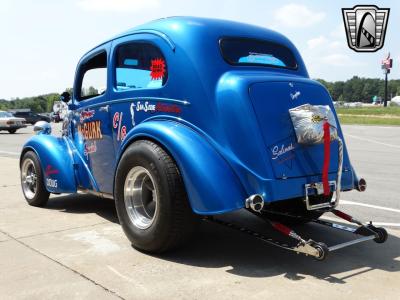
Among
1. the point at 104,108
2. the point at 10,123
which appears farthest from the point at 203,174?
the point at 10,123

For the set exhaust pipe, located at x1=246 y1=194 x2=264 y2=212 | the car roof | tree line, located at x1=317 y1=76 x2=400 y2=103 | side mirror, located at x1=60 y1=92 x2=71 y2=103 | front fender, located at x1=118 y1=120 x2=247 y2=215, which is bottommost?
exhaust pipe, located at x1=246 y1=194 x2=264 y2=212

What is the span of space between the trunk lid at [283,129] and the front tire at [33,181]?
334 cm

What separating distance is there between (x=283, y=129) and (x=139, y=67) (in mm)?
1657

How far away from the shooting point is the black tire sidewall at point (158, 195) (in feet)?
12.5

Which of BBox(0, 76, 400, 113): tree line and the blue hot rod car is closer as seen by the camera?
the blue hot rod car

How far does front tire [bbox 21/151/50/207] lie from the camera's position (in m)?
5.98

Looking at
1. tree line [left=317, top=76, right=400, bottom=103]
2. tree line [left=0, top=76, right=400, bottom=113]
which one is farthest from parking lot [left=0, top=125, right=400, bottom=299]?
tree line [left=317, top=76, right=400, bottom=103]

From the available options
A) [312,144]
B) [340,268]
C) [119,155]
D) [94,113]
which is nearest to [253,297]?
[340,268]

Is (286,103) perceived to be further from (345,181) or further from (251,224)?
(251,224)

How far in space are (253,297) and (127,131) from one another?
6.95 feet

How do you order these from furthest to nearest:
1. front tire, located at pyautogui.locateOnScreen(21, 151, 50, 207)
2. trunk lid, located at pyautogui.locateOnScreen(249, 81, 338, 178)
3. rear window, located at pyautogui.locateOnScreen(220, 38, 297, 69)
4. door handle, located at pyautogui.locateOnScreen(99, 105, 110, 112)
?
front tire, located at pyautogui.locateOnScreen(21, 151, 50, 207) → door handle, located at pyautogui.locateOnScreen(99, 105, 110, 112) → rear window, located at pyautogui.locateOnScreen(220, 38, 297, 69) → trunk lid, located at pyautogui.locateOnScreen(249, 81, 338, 178)

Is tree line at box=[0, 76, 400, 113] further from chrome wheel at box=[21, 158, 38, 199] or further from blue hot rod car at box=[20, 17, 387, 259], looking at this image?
blue hot rod car at box=[20, 17, 387, 259]

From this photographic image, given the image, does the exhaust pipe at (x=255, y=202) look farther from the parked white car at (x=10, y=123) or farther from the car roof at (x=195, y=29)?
the parked white car at (x=10, y=123)

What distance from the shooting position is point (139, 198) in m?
4.35
